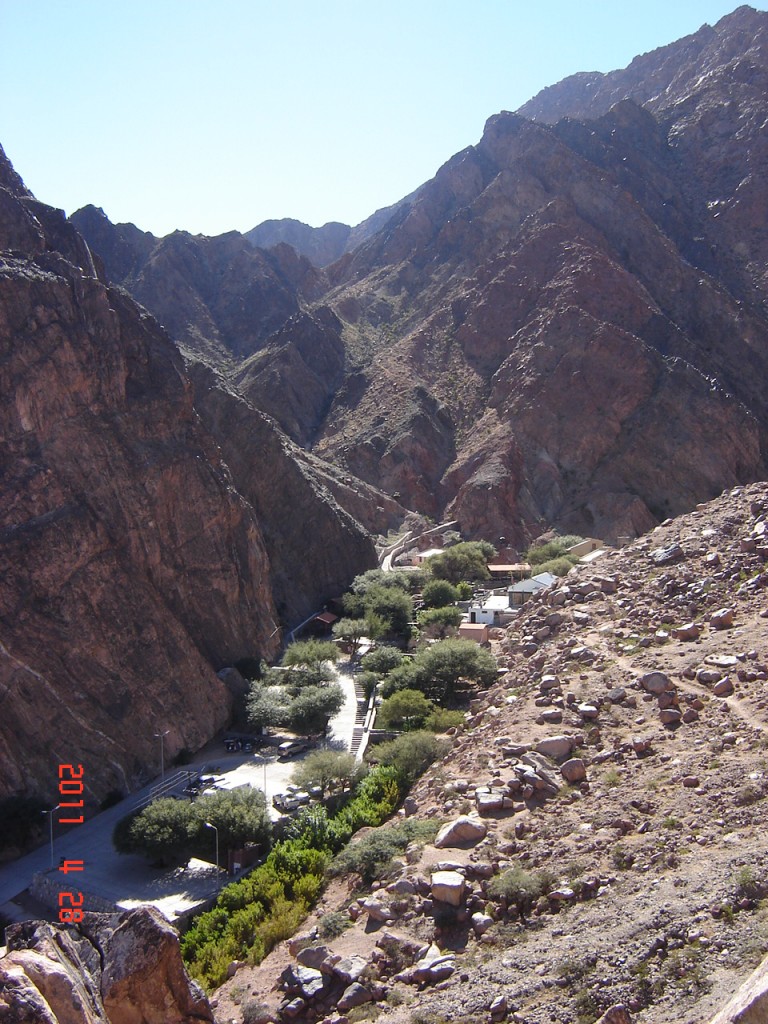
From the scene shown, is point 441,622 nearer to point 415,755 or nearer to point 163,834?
point 415,755

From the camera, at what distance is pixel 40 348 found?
35.8m

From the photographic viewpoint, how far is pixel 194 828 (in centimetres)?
2391

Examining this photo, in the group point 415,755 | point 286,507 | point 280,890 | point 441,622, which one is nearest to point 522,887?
point 280,890

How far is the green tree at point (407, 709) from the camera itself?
2878 cm

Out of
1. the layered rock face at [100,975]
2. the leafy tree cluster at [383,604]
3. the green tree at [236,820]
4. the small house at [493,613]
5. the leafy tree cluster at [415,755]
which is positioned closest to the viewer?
the layered rock face at [100,975]

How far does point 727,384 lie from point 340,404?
3703cm

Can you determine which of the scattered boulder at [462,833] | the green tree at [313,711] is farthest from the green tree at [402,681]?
the scattered boulder at [462,833]

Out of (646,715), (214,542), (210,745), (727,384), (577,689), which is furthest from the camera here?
(727,384)

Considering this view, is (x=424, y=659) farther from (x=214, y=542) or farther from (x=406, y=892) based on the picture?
(x=406, y=892)

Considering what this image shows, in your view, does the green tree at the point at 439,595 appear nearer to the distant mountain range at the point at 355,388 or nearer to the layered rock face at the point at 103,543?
the distant mountain range at the point at 355,388

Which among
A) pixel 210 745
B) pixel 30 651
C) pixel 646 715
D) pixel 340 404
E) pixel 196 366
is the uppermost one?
pixel 196 366

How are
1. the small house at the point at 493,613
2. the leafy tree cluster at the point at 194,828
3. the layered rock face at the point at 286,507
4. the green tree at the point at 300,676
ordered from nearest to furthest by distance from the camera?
the leafy tree cluster at the point at 194,828, the green tree at the point at 300,676, the small house at the point at 493,613, the layered rock face at the point at 286,507

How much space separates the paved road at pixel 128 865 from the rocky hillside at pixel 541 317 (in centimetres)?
4045

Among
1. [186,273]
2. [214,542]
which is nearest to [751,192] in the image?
[186,273]
